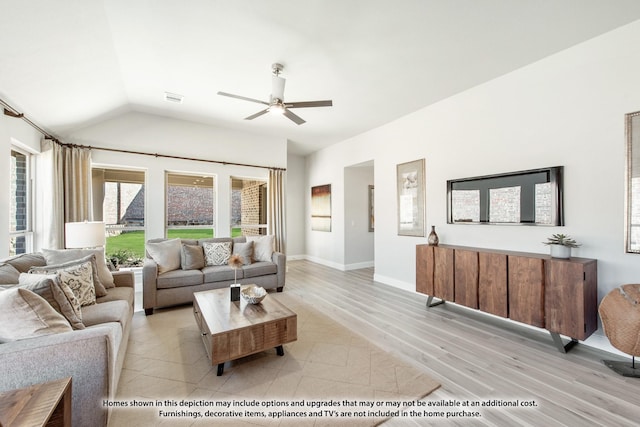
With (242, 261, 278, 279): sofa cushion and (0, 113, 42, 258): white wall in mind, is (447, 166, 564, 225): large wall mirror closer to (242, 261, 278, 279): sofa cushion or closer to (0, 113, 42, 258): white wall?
(242, 261, 278, 279): sofa cushion

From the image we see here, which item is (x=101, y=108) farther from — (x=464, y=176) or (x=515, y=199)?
(x=515, y=199)

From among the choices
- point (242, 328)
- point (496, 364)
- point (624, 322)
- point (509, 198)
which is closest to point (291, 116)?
point (242, 328)

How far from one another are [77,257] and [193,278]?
1294 millimetres

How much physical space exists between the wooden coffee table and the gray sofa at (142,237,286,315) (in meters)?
1.17

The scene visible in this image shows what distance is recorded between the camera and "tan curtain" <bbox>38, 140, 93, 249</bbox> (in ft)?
12.2

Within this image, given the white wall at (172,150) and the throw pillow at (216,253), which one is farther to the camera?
the white wall at (172,150)

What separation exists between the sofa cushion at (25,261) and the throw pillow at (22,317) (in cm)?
115

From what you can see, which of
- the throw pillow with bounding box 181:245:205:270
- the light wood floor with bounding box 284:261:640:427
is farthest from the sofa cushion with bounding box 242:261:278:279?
the light wood floor with bounding box 284:261:640:427

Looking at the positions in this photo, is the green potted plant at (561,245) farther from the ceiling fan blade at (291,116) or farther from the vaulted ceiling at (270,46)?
the ceiling fan blade at (291,116)

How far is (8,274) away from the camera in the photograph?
1.95 m

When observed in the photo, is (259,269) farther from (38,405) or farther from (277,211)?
(38,405)

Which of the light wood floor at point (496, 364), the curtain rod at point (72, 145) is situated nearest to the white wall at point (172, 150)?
the curtain rod at point (72, 145)

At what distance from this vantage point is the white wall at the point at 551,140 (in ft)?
7.85

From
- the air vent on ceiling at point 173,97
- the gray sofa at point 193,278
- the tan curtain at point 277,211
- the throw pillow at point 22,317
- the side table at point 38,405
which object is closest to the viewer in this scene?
the side table at point 38,405
